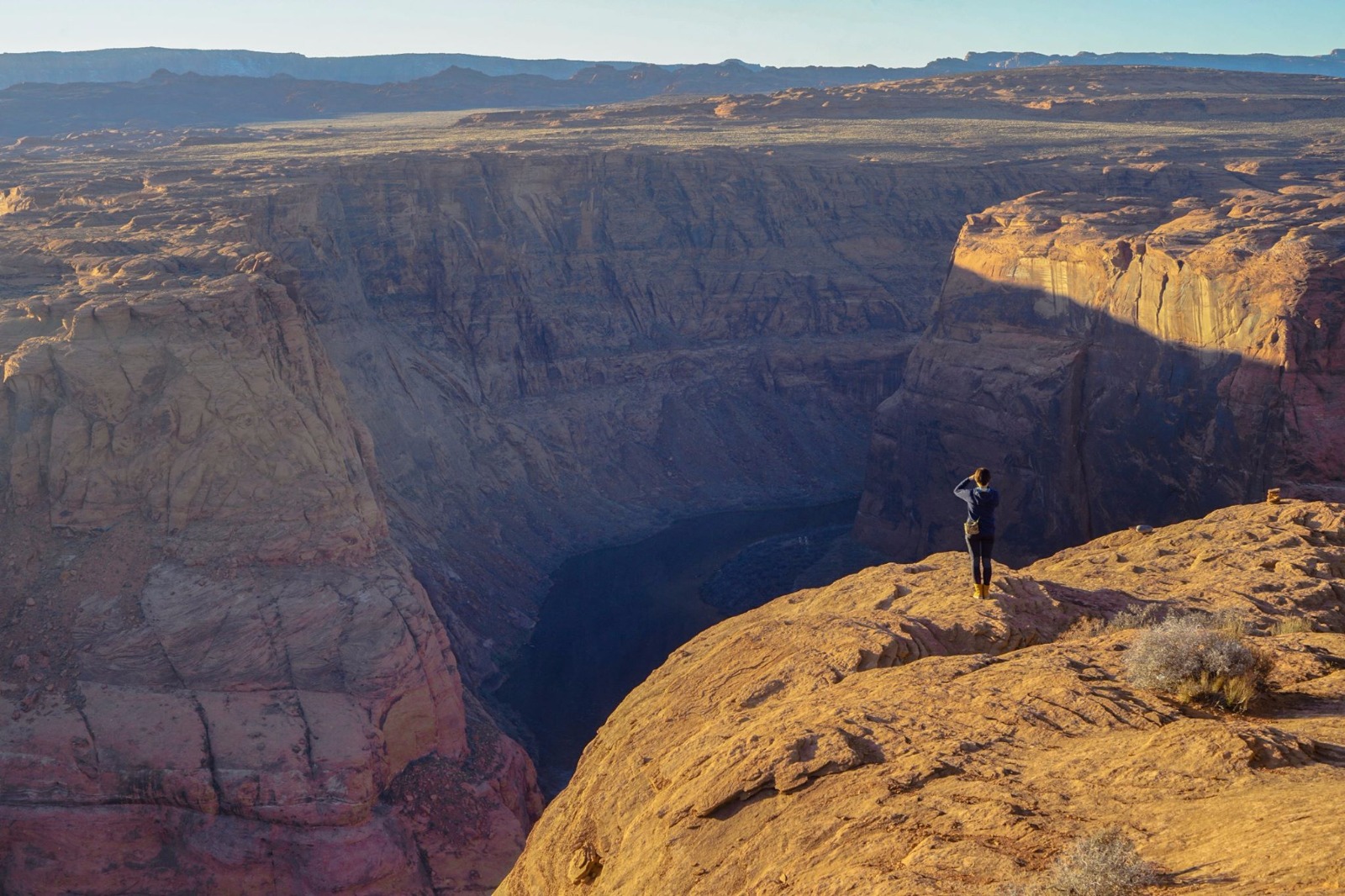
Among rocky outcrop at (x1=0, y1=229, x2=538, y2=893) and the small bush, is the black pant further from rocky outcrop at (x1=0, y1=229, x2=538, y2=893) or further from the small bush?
rocky outcrop at (x1=0, y1=229, x2=538, y2=893)

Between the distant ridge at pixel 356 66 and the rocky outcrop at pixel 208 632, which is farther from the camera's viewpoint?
the distant ridge at pixel 356 66

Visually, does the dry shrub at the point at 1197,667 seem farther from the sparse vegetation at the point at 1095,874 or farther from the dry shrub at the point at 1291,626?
the sparse vegetation at the point at 1095,874

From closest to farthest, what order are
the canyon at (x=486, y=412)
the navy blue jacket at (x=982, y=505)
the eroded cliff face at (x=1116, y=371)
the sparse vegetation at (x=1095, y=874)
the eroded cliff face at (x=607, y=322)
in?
the sparse vegetation at (x=1095, y=874) → the navy blue jacket at (x=982, y=505) → the canyon at (x=486, y=412) → the eroded cliff face at (x=1116, y=371) → the eroded cliff face at (x=607, y=322)

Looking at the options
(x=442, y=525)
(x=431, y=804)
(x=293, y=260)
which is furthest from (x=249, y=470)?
(x=293, y=260)

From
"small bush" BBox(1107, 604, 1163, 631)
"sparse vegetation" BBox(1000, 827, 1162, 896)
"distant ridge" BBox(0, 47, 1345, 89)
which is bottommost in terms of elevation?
"small bush" BBox(1107, 604, 1163, 631)

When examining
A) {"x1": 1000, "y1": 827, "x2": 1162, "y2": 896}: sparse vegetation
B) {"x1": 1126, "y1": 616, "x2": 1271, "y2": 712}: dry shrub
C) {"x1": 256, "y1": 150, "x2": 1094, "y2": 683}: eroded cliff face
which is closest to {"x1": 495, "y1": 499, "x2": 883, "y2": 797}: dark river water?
{"x1": 256, "y1": 150, "x2": 1094, "y2": 683}: eroded cliff face

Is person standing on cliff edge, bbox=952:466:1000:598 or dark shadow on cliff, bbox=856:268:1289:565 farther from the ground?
person standing on cliff edge, bbox=952:466:1000:598

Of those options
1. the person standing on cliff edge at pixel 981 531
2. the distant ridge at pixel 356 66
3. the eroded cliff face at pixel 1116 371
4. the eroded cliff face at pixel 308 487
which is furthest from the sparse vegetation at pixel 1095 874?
the distant ridge at pixel 356 66
